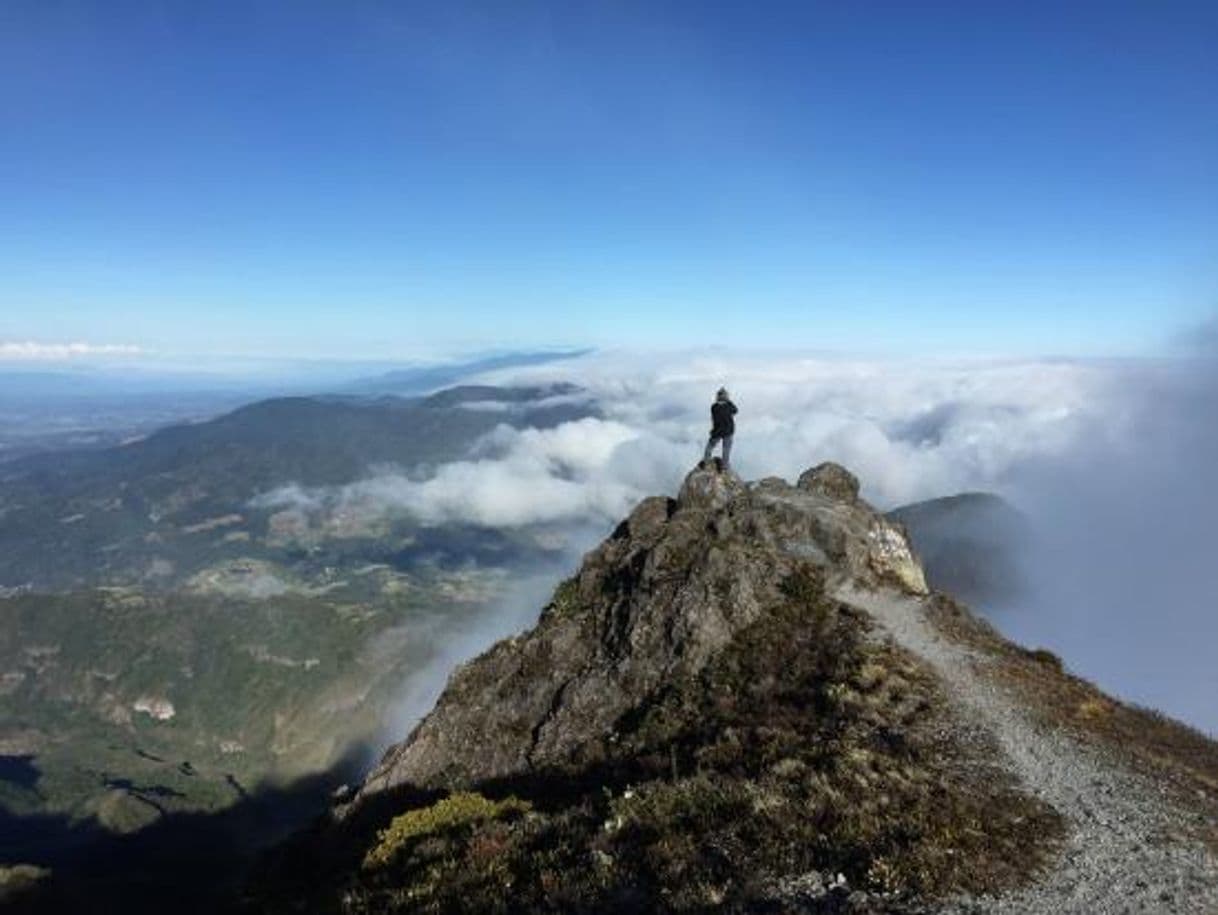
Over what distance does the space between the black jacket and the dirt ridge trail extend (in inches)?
807

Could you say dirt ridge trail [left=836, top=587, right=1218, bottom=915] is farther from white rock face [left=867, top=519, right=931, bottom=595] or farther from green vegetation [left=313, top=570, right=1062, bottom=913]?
white rock face [left=867, top=519, right=931, bottom=595]

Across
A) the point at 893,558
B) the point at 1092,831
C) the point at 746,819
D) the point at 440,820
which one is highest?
the point at 893,558

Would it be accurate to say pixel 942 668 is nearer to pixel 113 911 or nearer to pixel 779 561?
pixel 779 561

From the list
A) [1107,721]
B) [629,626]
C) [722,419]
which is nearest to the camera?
[1107,721]

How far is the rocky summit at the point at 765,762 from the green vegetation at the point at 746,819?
7cm

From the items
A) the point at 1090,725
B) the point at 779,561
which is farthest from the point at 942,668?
the point at 779,561

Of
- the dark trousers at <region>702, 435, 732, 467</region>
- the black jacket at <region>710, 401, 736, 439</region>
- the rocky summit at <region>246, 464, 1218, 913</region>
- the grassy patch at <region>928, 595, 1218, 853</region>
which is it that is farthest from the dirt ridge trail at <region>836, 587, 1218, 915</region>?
the black jacket at <region>710, 401, 736, 439</region>

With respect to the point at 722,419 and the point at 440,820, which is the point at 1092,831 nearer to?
the point at 440,820

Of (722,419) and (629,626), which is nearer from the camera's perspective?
(629,626)

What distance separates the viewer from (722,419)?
48.4 m

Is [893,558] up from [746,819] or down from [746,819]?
up

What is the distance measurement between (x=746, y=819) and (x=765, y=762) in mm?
3950

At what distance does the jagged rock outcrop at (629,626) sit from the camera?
32.6 m

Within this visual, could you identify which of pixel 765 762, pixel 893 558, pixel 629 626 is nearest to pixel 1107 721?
pixel 765 762
